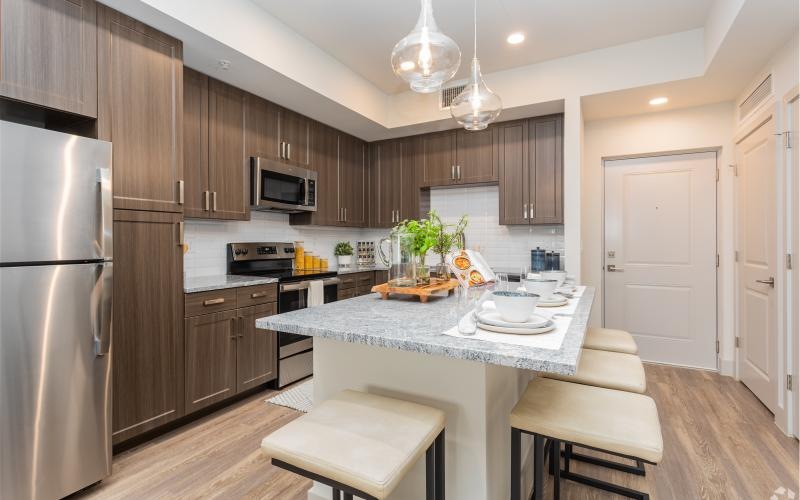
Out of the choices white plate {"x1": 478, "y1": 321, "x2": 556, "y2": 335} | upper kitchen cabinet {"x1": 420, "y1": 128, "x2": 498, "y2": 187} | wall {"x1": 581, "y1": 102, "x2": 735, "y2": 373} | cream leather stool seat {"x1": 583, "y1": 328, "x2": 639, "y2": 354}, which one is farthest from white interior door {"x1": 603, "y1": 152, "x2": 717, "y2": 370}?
white plate {"x1": 478, "y1": 321, "x2": 556, "y2": 335}

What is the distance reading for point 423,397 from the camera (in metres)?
1.38

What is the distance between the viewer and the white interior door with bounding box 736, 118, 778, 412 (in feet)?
8.75

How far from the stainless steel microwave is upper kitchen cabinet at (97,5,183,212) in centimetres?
84

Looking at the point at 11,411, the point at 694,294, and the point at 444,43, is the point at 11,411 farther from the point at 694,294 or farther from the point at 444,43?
the point at 694,294

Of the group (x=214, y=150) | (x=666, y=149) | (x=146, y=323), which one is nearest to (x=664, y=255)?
(x=666, y=149)

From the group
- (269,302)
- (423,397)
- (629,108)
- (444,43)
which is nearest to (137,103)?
(269,302)

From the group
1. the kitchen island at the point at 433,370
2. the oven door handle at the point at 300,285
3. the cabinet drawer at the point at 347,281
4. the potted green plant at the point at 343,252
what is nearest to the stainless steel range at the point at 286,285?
the oven door handle at the point at 300,285

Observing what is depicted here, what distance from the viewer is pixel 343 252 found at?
4.67 m

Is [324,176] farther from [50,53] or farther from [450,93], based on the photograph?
[50,53]

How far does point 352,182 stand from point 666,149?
3242 millimetres

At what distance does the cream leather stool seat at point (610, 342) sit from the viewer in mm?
2051

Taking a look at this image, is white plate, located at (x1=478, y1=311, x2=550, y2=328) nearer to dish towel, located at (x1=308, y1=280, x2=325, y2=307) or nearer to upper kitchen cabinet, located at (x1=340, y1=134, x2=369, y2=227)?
dish towel, located at (x1=308, y1=280, x2=325, y2=307)

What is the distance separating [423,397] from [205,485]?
1.37m

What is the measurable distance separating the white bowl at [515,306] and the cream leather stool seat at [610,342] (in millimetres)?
1069
